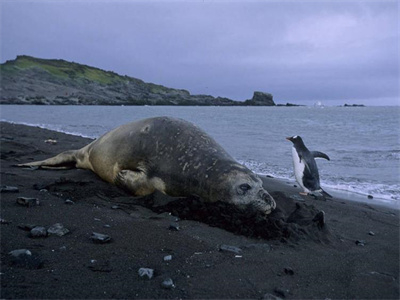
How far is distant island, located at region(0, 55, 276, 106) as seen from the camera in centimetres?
8106

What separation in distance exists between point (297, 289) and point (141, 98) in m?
113

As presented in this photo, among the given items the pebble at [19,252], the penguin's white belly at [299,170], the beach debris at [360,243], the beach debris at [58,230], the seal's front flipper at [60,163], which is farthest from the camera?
the penguin's white belly at [299,170]

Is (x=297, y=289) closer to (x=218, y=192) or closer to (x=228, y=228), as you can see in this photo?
(x=228, y=228)

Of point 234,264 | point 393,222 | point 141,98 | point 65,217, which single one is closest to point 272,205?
point 234,264

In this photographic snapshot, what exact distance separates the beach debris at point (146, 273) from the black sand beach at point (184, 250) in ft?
0.13

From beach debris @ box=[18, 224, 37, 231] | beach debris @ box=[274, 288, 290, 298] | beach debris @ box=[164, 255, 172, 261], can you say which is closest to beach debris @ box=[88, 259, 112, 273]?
beach debris @ box=[164, 255, 172, 261]

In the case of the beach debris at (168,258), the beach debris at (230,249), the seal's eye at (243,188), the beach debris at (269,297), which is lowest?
the beach debris at (230,249)

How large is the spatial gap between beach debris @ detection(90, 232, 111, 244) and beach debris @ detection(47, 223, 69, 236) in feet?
0.94

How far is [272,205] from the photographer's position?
462cm

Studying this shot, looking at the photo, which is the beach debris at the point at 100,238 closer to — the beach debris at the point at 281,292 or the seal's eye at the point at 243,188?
the beach debris at the point at 281,292

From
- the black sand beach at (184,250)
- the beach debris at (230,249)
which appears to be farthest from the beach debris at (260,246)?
the beach debris at (230,249)

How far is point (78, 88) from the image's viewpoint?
10131cm

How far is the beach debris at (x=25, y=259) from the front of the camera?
2752 mm

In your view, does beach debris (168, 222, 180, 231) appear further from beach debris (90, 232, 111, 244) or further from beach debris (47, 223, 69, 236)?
beach debris (47, 223, 69, 236)
